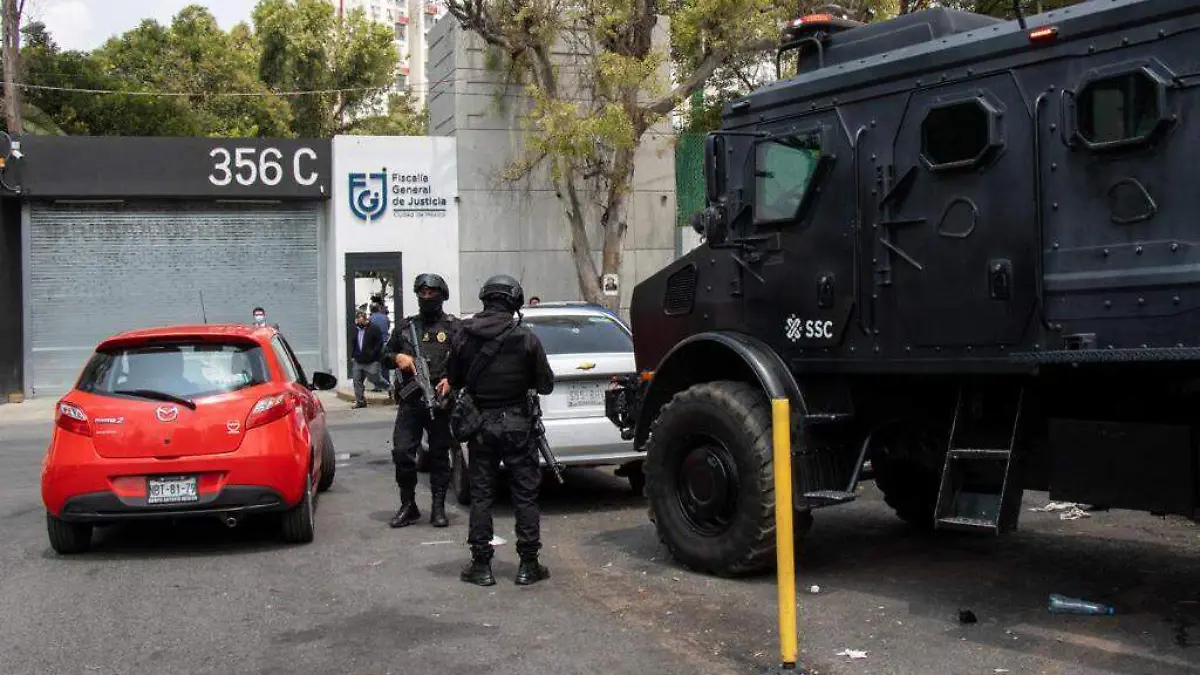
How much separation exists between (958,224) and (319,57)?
35635 mm

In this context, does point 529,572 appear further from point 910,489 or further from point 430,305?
point 910,489

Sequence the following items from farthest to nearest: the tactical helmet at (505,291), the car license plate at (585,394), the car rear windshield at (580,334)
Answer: the car rear windshield at (580,334) → the car license plate at (585,394) → the tactical helmet at (505,291)

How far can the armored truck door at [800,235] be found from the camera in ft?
20.8

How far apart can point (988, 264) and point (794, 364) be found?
141cm

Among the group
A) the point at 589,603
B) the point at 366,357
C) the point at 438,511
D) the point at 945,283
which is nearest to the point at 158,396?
the point at 438,511

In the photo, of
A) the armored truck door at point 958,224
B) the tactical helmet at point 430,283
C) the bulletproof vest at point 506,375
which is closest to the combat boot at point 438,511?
the tactical helmet at point 430,283

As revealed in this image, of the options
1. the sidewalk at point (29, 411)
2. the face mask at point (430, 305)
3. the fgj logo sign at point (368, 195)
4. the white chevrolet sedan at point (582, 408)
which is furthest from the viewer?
the fgj logo sign at point (368, 195)

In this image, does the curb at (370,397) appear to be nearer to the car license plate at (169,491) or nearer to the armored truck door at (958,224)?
the car license plate at (169,491)

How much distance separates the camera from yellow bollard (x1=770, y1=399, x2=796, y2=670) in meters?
4.52

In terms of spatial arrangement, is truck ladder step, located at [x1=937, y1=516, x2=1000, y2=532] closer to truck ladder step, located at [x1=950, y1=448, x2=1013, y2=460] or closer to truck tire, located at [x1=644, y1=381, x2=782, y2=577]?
truck ladder step, located at [x1=950, y1=448, x2=1013, y2=460]

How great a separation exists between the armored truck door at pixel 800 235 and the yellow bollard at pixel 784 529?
73.8 inches

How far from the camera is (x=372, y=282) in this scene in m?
23.9

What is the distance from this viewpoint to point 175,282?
23578 mm

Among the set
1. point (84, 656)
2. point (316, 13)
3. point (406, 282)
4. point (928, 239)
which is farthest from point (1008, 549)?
point (316, 13)
